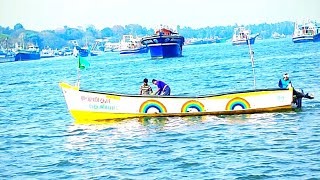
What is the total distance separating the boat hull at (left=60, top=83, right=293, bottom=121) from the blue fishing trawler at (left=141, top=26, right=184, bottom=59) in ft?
217

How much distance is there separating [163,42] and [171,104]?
225 feet

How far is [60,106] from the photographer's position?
3459 centimetres

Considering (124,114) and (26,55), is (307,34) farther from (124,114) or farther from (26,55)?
(124,114)

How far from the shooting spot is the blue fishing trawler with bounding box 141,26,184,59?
298 feet

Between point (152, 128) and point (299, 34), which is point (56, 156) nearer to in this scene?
point (152, 128)

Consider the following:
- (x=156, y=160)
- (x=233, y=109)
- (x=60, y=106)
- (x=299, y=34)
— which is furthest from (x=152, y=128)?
(x=299, y=34)

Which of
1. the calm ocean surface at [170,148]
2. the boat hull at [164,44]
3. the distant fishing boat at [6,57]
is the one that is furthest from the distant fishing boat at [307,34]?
the calm ocean surface at [170,148]

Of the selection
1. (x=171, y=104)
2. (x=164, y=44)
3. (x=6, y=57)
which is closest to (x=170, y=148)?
(x=171, y=104)

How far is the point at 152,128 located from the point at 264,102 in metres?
4.83

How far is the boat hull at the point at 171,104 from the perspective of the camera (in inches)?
925

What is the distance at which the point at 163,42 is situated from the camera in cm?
9206

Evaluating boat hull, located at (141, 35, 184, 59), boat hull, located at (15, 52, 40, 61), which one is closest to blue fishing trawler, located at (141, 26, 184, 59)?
boat hull, located at (141, 35, 184, 59)

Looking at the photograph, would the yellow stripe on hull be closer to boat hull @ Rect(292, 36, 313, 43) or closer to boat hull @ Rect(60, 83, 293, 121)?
boat hull @ Rect(60, 83, 293, 121)

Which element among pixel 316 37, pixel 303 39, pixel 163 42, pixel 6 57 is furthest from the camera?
pixel 6 57
